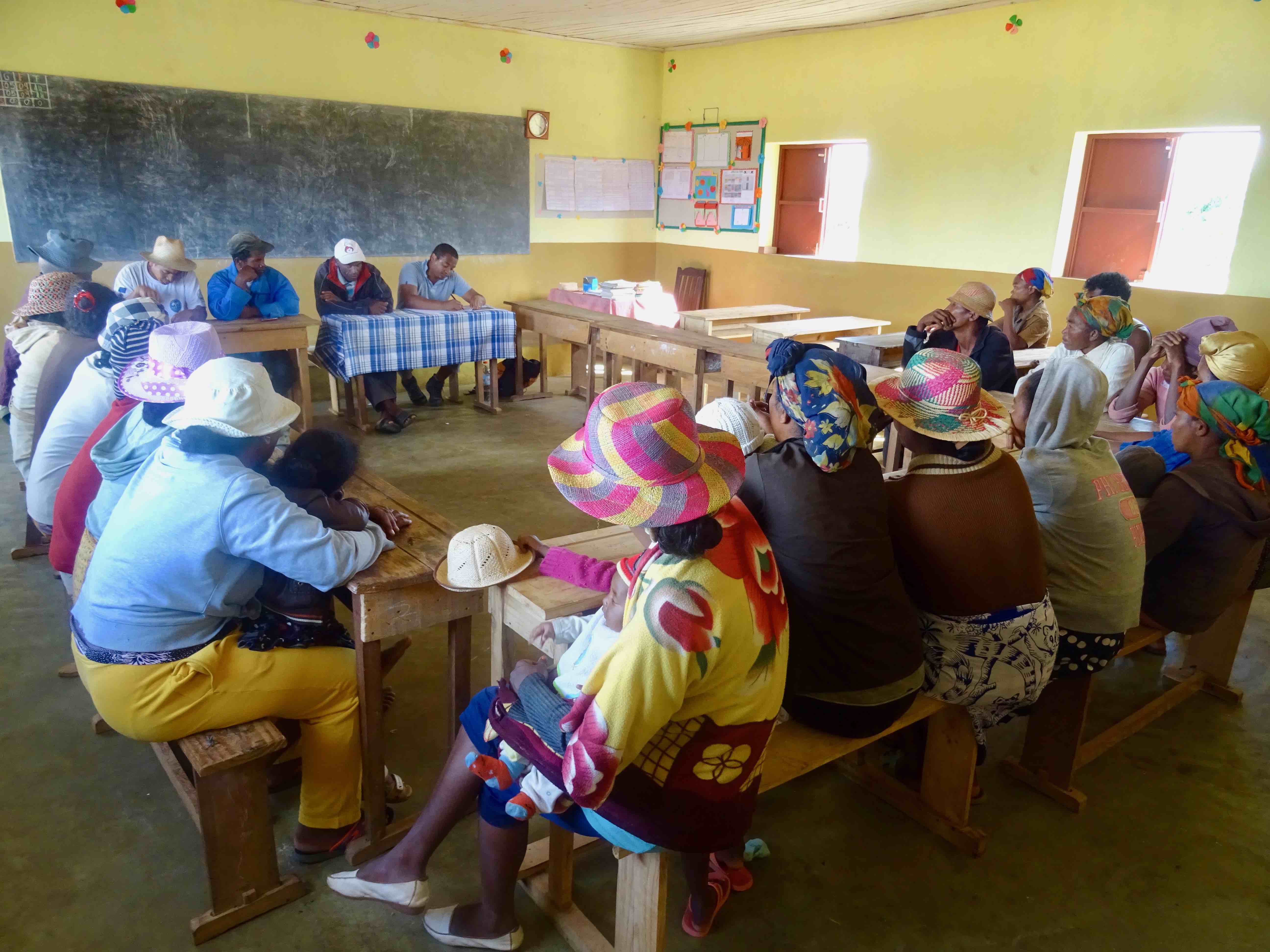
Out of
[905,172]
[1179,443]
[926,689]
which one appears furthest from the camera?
[905,172]

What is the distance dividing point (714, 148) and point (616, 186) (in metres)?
1.01

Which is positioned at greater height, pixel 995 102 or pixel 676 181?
pixel 995 102

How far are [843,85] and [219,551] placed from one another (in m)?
6.66

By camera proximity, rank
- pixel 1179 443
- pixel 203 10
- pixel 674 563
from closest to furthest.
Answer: pixel 674 563 → pixel 1179 443 → pixel 203 10

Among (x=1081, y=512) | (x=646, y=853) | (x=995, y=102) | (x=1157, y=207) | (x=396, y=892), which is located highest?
(x=995, y=102)

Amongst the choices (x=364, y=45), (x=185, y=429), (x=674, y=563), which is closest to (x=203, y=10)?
(x=364, y=45)

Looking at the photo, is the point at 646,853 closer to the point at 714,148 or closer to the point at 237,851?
the point at 237,851

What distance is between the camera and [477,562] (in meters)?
1.70

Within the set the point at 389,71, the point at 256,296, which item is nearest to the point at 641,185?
the point at 389,71

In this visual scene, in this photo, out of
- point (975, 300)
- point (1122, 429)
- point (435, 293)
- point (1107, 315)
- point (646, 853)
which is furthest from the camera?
point (435, 293)

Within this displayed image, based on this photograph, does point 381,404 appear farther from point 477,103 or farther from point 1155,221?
point 1155,221

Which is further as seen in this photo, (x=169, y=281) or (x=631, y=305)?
(x=631, y=305)

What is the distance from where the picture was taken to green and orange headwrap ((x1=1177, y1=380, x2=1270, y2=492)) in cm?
222

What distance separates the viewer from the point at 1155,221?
5496 millimetres
